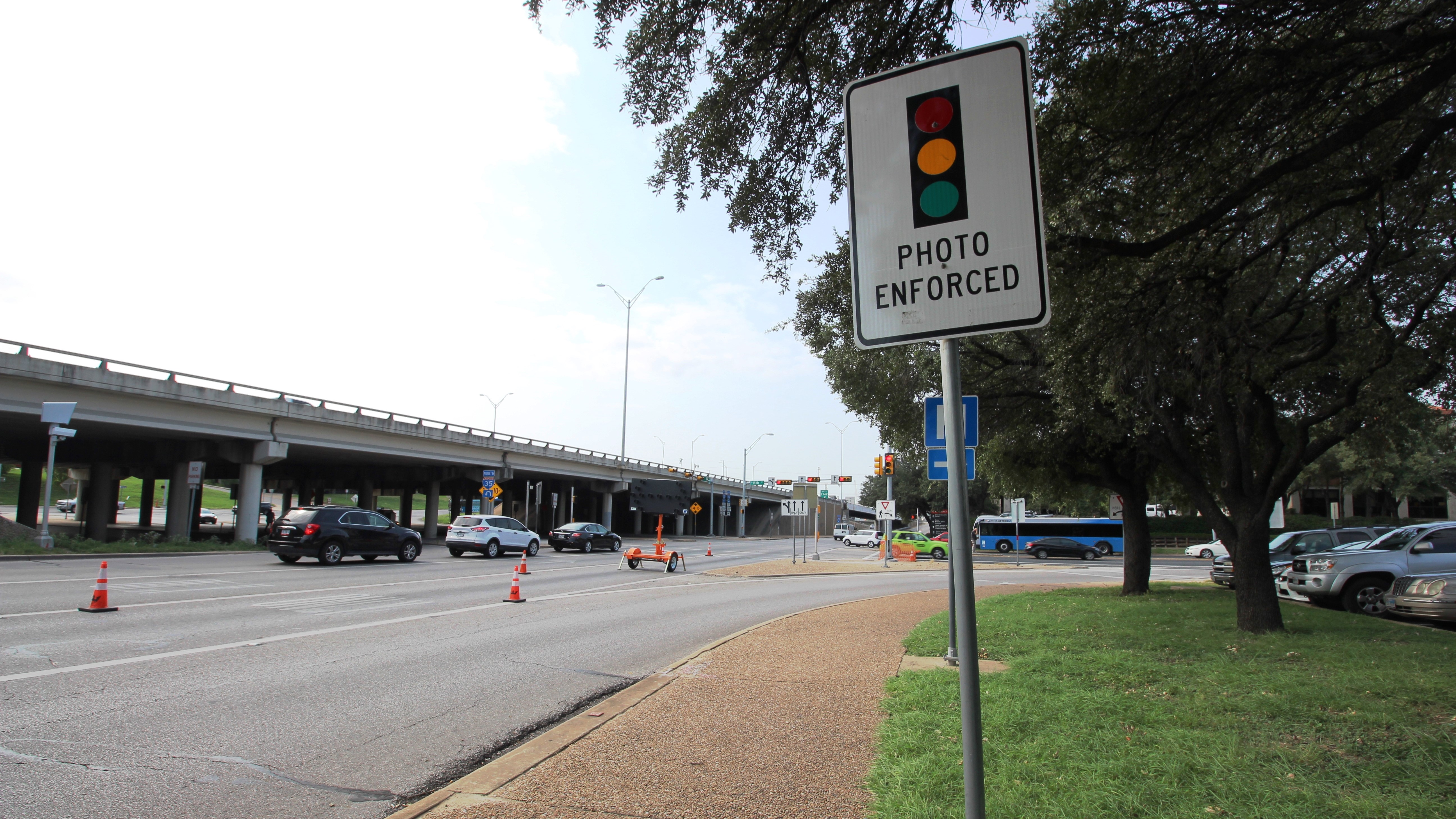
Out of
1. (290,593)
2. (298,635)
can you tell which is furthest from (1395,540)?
(290,593)

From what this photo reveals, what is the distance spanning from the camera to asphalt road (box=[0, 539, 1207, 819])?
4.61 metres

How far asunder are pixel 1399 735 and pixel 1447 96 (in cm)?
634

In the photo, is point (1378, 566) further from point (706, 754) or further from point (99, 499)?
point (99, 499)

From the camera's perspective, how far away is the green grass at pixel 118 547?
20.5 m

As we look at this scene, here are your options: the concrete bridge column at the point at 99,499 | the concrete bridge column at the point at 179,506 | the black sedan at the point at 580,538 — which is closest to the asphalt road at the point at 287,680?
the concrete bridge column at the point at 179,506

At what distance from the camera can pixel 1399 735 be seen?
196 inches

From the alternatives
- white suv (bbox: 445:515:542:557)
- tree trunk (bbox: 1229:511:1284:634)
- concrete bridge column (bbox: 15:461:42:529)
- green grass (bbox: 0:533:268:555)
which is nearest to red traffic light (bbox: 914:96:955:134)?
tree trunk (bbox: 1229:511:1284:634)

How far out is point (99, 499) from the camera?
123 feet

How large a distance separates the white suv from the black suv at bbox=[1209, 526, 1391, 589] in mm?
24333

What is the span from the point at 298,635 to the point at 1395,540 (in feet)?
62.4

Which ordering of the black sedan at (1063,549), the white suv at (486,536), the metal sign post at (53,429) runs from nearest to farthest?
the metal sign post at (53,429), the white suv at (486,536), the black sedan at (1063,549)

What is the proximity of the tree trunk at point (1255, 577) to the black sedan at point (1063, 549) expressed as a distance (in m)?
41.4

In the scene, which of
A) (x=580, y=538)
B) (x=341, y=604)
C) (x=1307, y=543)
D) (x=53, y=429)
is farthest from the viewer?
(x=580, y=538)

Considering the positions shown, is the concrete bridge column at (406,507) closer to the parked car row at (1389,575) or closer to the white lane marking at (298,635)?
the white lane marking at (298,635)
